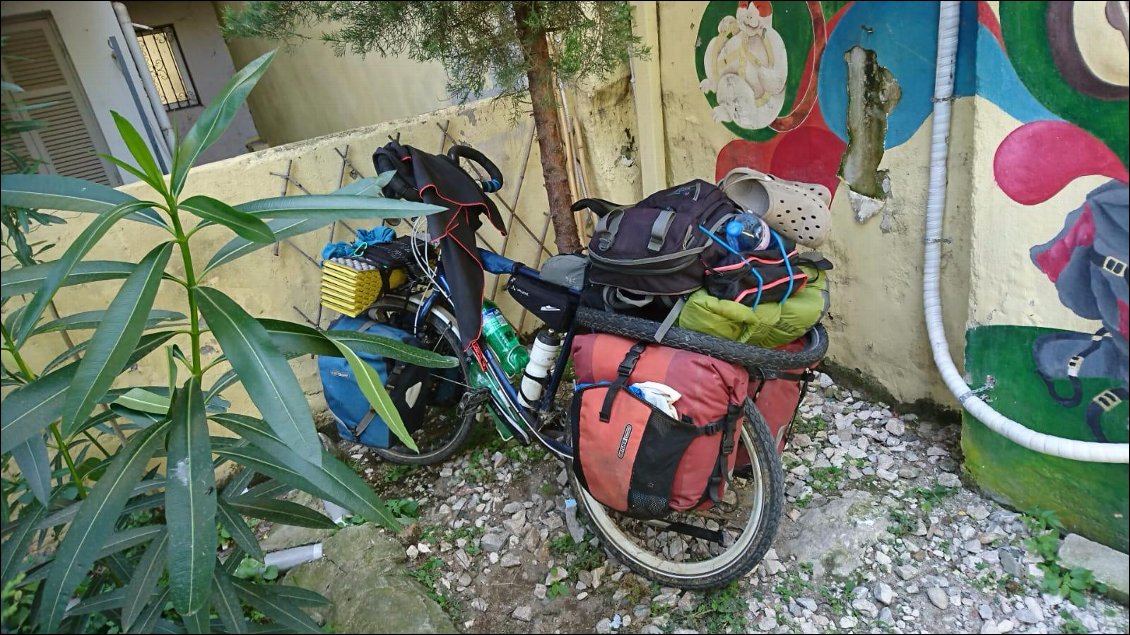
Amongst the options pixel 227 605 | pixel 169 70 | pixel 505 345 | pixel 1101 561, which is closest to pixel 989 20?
pixel 1101 561

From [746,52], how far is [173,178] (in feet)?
7.27

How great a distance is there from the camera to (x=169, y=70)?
31.5ft

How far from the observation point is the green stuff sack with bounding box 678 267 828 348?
6.38 feet

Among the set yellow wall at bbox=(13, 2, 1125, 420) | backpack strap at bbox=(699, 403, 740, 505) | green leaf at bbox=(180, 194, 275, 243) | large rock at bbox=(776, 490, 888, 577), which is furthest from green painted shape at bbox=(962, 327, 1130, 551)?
green leaf at bbox=(180, 194, 275, 243)

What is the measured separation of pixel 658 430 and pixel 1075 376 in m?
1.20

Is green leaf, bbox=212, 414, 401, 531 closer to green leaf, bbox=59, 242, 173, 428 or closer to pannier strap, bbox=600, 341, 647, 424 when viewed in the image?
green leaf, bbox=59, 242, 173, 428

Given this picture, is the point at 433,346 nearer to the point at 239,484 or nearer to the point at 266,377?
the point at 239,484

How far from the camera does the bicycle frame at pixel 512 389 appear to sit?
99.2 inches

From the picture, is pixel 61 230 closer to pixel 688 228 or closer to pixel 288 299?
pixel 288 299

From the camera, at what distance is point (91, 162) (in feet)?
16.4

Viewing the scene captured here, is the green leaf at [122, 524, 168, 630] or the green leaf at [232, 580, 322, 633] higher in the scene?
the green leaf at [122, 524, 168, 630]

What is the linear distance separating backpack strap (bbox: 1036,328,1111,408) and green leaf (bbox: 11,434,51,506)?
2678mm

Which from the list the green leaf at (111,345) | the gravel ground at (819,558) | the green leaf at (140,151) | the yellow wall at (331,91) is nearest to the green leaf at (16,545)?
the green leaf at (111,345)

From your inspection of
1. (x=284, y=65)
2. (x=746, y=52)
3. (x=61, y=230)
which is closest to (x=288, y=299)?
(x=61, y=230)
